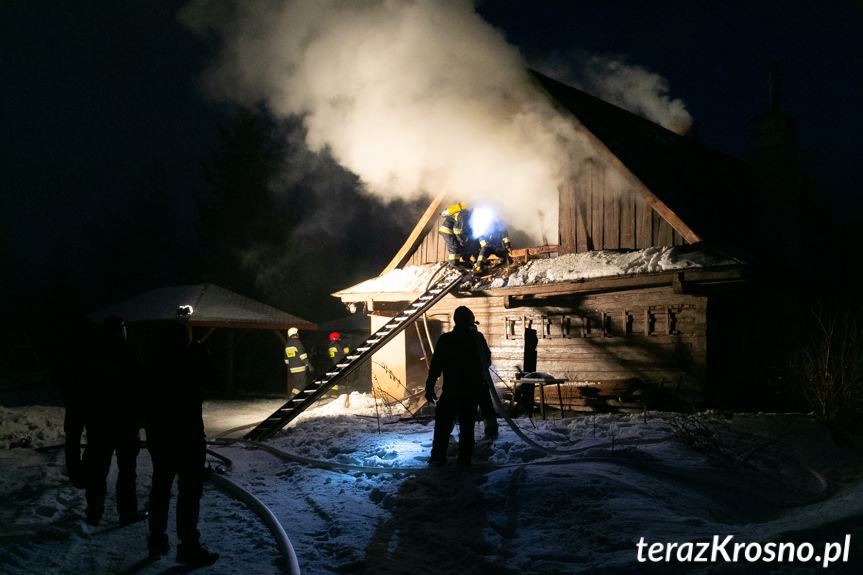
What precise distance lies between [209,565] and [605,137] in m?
10.4

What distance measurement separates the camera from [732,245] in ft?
32.6

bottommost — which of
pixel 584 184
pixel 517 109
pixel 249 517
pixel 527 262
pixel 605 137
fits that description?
pixel 249 517

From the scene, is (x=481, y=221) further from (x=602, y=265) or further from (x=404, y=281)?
(x=602, y=265)

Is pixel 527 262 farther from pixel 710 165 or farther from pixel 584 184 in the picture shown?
pixel 710 165

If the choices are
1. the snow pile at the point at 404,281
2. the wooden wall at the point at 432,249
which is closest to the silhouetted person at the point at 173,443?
the snow pile at the point at 404,281

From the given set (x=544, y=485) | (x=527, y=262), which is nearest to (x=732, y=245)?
(x=527, y=262)

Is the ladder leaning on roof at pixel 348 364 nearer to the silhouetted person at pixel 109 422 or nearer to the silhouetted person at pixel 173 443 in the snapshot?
the silhouetted person at pixel 109 422

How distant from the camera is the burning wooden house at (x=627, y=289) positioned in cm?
981

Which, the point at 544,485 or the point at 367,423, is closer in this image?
the point at 544,485

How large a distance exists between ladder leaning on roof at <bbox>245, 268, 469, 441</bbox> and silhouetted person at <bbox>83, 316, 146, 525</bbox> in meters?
4.28

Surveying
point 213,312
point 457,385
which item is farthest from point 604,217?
point 213,312

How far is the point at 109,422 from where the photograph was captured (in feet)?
15.3

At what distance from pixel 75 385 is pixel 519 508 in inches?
157

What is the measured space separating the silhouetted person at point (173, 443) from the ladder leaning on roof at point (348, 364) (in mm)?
5138
